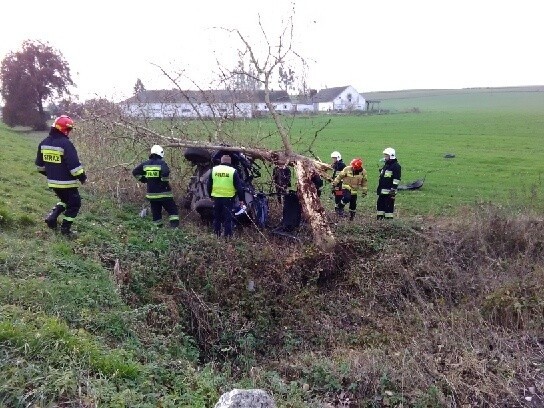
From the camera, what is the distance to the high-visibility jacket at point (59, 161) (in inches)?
282

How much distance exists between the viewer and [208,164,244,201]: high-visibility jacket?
28.3 feet

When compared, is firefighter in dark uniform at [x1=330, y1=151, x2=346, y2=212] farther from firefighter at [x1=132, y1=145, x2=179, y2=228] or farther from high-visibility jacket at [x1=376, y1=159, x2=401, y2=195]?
firefighter at [x1=132, y1=145, x2=179, y2=228]

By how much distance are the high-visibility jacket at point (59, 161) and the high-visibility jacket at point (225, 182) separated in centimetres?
233

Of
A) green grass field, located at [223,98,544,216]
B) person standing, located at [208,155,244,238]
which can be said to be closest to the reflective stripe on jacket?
person standing, located at [208,155,244,238]

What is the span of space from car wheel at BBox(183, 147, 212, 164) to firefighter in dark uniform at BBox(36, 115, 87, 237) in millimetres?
3032

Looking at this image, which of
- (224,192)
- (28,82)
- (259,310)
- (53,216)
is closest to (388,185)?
(224,192)

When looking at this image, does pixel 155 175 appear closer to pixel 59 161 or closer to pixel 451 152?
pixel 59 161

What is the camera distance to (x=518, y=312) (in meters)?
6.64

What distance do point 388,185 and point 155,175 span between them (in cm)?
509

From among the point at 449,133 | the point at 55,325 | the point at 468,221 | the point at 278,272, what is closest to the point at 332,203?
the point at 468,221

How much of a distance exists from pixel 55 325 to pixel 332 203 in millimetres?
9297

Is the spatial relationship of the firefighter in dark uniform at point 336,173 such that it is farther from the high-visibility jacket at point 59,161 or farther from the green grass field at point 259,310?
the high-visibility jacket at point 59,161

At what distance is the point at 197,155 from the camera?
10094 millimetres

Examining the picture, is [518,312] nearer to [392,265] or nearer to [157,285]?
[392,265]
